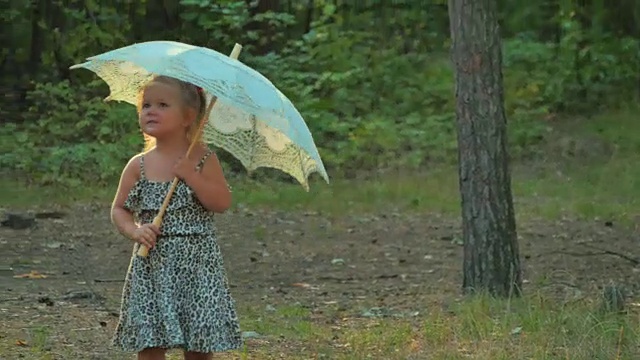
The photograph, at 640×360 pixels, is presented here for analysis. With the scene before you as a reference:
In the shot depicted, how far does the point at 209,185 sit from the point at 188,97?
350 mm

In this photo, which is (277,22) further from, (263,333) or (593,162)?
(263,333)

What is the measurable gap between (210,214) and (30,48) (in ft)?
44.8

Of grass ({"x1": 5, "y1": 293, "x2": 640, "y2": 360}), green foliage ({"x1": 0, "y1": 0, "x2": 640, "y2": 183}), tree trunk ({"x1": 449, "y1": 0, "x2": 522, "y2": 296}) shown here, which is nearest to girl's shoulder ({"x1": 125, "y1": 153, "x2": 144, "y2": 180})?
grass ({"x1": 5, "y1": 293, "x2": 640, "y2": 360})

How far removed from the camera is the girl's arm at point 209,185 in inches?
177

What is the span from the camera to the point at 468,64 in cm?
689

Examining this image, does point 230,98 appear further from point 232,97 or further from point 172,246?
point 172,246

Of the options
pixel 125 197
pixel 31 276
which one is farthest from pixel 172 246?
pixel 31 276

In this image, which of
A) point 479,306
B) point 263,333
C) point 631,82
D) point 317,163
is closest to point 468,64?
point 479,306

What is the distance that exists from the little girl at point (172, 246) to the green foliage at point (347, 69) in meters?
10.0

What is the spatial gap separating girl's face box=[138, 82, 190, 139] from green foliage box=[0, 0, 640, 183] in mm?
10018

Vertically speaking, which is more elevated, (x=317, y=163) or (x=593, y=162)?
(x=317, y=163)

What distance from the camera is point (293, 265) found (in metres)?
8.93

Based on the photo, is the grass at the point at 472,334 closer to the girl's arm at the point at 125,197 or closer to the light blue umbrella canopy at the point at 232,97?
the light blue umbrella canopy at the point at 232,97

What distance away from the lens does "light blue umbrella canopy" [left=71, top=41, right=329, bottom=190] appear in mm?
4387
